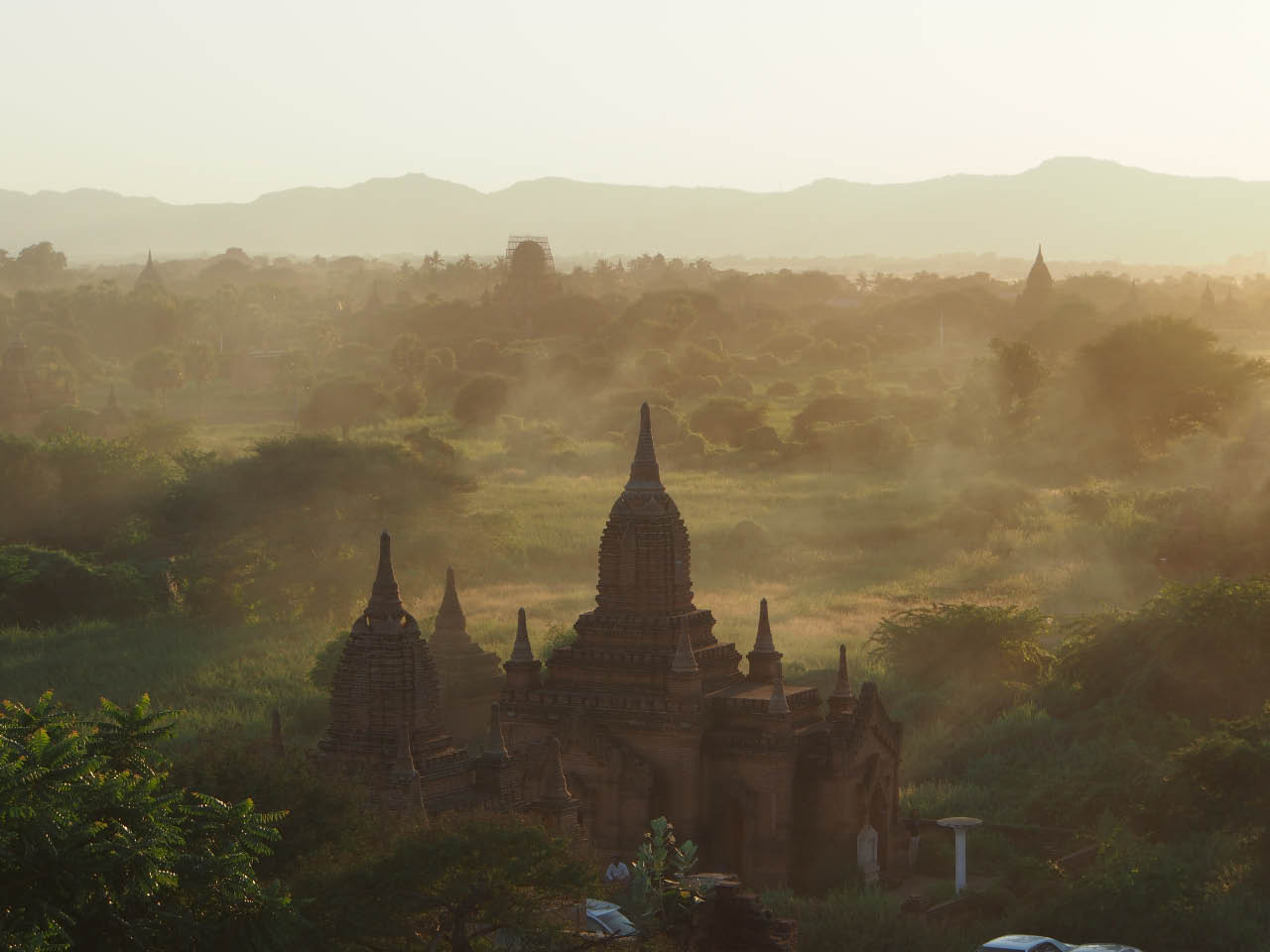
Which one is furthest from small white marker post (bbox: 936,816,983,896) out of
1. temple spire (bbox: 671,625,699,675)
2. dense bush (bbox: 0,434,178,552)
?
dense bush (bbox: 0,434,178,552)

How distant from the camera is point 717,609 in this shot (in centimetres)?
5375

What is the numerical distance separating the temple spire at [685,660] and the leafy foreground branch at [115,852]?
1141cm

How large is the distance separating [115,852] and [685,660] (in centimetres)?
1406

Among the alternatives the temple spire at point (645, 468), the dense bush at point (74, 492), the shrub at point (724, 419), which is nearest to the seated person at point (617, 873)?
the temple spire at point (645, 468)

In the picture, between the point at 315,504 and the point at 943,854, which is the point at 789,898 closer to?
the point at 943,854

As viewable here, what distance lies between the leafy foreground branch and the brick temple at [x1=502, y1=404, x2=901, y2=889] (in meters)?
10.5

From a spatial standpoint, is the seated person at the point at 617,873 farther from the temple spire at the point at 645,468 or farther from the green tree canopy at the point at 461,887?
the green tree canopy at the point at 461,887

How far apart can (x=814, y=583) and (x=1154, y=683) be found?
878 inches

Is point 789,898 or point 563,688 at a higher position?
point 563,688

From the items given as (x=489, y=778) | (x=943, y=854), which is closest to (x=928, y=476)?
(x=943, y=854)

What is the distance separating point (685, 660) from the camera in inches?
1187

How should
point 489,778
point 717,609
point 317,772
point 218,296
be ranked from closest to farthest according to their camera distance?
point 317,772
point 489,778
point 717,609
point 218,296

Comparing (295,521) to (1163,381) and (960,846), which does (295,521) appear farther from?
(1163,381)

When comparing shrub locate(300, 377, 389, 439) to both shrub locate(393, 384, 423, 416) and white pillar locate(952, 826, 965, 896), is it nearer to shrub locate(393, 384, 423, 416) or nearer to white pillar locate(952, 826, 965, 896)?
shrub locate(393, 384, 423, 416)
